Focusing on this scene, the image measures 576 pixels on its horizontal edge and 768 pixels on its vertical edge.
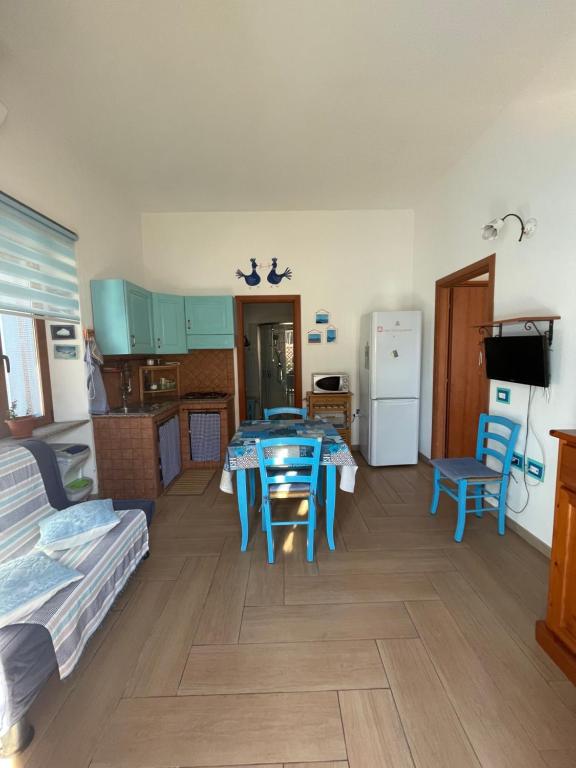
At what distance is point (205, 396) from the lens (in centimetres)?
392

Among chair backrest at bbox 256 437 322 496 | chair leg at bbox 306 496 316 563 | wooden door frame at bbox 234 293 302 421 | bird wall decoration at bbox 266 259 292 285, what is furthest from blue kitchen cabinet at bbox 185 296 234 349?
chair leg at bbox 306 496 316 563

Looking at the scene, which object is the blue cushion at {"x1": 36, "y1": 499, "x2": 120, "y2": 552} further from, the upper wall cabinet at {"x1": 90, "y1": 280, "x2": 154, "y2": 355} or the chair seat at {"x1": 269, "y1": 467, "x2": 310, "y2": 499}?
the upper wall cabinet at {"x1": 90, "y1": 280, "x2": 154, "y2": 355}

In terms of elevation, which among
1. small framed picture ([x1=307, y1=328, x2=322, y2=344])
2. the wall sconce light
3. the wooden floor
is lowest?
the wooden floor

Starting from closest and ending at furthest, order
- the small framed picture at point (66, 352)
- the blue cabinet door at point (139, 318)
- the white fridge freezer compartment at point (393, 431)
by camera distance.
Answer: the small framed picture at point (66, 352) < the blue cabinet door at point (139, 318) < the white fridge freezer compartment at point (393, 431)


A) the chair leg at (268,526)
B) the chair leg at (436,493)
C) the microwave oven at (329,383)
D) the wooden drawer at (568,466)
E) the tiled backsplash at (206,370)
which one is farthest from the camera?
the tiled backsplash at (206,370)

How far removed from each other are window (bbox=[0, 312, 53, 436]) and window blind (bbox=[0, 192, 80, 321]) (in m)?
0.16

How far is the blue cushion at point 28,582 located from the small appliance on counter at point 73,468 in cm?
90

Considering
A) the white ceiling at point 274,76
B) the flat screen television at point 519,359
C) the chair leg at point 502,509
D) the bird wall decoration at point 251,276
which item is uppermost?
the white ceiling at point 274,76

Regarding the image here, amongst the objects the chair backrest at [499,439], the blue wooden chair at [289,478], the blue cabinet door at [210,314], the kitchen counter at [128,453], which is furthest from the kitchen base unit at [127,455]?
the chair backrest at [499,439]

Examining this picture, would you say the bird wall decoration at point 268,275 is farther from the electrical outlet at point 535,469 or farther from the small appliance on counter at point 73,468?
the electrical outlet at point 535,469

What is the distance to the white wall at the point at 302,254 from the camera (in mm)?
3939

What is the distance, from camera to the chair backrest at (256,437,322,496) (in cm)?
190

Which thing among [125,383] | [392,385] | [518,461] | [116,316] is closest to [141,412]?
[125,383]

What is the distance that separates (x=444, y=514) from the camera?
2.66 metres
